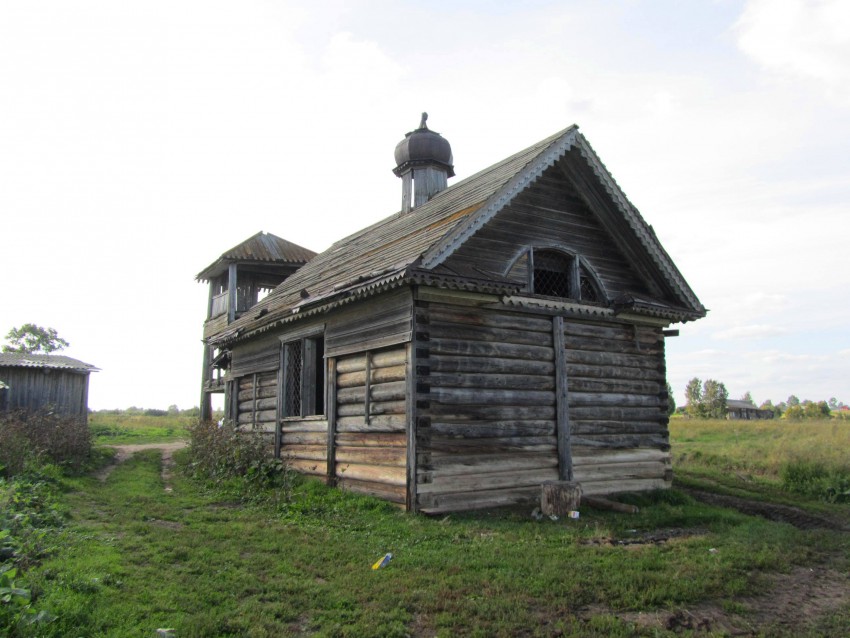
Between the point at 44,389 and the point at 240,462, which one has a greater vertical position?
the point at 44,389

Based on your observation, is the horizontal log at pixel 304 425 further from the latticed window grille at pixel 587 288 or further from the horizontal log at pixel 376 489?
the latticed window grille at pixel 587 288

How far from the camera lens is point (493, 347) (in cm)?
1107

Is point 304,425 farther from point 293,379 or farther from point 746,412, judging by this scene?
point 746,412

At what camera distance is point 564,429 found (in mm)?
11688

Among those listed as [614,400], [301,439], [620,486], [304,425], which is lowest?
[620,486]

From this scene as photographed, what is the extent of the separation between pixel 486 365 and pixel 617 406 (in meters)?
3.43

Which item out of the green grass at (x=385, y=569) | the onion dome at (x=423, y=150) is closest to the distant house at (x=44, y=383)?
the onion dome at (x=423, y=150)

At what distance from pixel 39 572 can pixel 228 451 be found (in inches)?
329

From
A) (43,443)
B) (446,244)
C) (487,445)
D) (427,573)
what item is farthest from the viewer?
(43,443)

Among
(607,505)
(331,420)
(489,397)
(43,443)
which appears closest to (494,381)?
(489,397)

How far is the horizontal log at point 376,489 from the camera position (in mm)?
10172

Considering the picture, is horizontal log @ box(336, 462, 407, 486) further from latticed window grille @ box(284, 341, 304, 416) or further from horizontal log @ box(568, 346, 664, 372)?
horizontal log @ box(568, 346, 664, 372)

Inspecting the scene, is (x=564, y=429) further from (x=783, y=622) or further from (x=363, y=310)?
(x=783, y=622)

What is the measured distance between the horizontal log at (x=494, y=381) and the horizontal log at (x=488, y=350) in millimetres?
341
